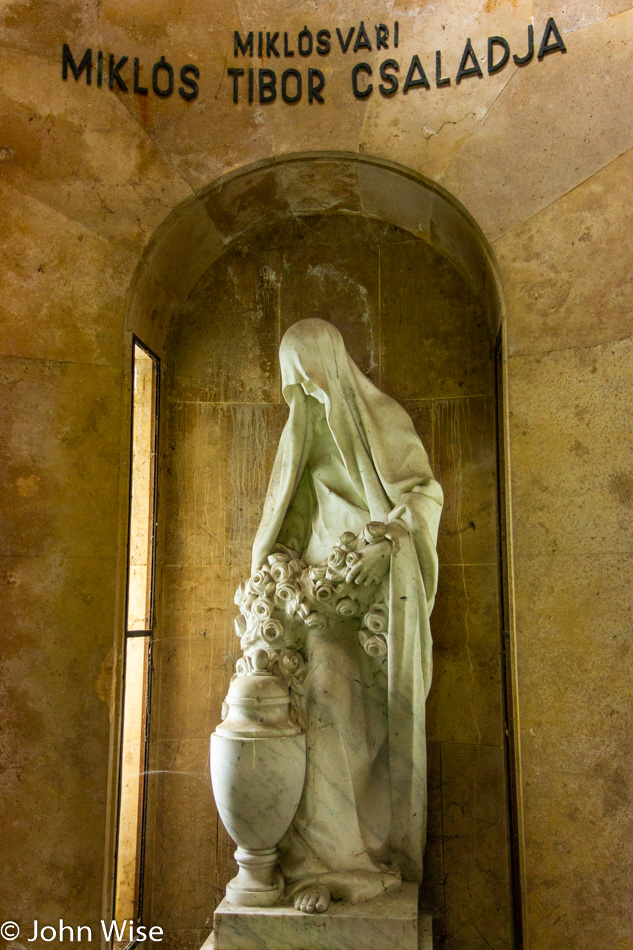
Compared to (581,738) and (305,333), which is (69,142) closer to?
(305,333)

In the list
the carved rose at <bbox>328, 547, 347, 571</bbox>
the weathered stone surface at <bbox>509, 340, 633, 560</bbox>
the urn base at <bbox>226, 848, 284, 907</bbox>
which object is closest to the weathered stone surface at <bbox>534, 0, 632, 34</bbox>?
the weathered stone surface at <bbox>509, 340, 633, 560</bbox>

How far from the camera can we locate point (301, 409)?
13.1 feet

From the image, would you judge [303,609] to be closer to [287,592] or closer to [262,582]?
[287,592]

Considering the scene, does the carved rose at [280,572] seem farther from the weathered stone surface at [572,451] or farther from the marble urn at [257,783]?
the weathered stone surface at [572,451]

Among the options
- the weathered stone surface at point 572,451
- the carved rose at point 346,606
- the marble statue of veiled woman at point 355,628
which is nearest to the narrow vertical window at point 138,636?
the marble statue of veiled woman at point 355,628

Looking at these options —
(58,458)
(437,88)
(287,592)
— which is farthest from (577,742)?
(437,88)

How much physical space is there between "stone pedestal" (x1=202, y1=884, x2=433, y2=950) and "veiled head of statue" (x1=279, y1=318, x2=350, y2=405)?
1963mm

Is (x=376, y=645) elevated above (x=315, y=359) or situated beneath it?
situated beneath

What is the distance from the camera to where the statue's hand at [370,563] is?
3.51 m

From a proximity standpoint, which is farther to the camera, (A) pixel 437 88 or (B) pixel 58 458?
(A) pixel 437 88

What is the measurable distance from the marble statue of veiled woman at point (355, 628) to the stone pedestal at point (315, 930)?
0.07 metres

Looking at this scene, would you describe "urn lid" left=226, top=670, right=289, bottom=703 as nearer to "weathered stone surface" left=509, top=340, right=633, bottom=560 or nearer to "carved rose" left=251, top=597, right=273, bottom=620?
"carved rose" left=251, top=597, right=273, bottom=620

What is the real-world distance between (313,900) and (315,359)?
6.83ft

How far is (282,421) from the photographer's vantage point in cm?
487
